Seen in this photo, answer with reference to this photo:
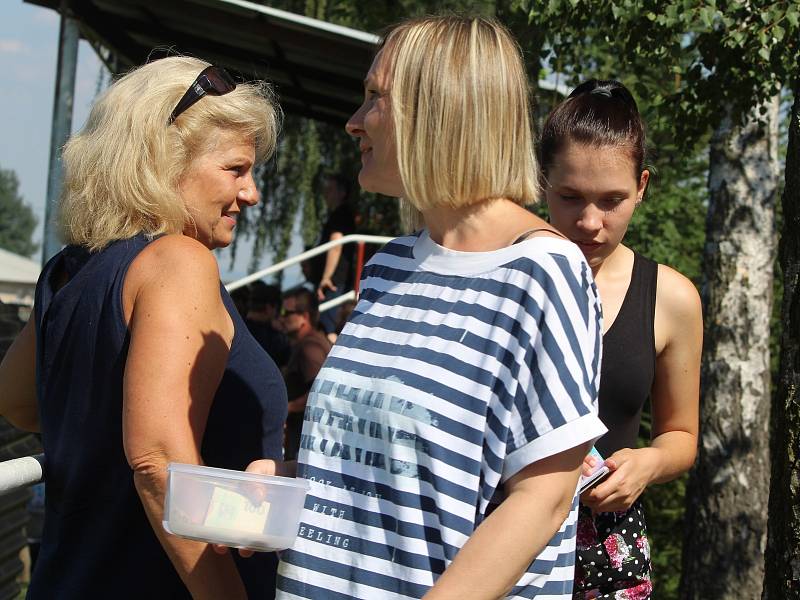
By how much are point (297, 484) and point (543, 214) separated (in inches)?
269

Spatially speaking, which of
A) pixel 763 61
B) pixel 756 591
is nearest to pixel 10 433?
pixel 763 61

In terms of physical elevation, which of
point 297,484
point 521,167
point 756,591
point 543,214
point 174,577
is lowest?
point 756,591

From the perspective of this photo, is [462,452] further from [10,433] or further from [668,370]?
[10,433]

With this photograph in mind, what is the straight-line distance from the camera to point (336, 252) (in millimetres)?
8406

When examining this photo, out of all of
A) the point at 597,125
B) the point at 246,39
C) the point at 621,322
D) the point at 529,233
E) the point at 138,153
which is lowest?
the point at 621,322

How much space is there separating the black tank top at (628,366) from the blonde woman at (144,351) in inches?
29.3

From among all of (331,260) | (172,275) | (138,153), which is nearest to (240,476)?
(172,275)

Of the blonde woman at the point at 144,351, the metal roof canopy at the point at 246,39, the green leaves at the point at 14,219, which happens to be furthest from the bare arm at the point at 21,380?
the green leaves at the point at 14,219

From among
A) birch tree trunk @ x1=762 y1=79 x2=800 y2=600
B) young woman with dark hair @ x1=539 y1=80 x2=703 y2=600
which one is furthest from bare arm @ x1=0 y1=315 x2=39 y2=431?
birch tree trunk @ x1=762 y1=79 x2=800 y2=600

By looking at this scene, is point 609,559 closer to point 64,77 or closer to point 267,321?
point 64,77

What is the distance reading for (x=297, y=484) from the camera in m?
1.63

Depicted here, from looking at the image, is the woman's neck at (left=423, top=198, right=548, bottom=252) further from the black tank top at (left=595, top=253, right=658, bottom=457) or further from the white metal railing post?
the white metal railing post

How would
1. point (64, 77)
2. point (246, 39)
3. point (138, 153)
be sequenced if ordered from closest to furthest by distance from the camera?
point (138, 153)
point (64, 77)
point (246, 39)

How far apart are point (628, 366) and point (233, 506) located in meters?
1.05
